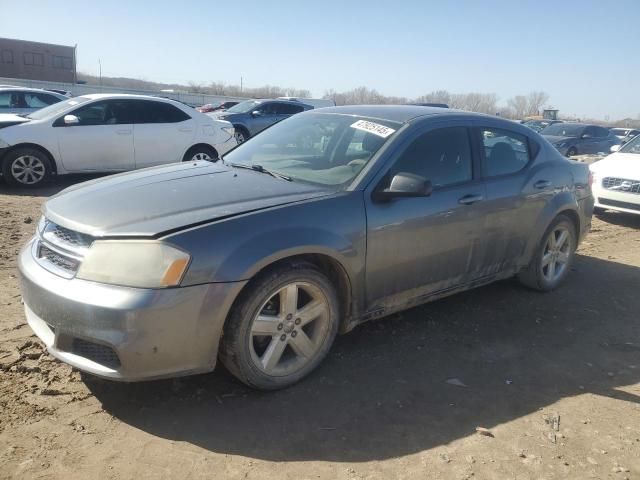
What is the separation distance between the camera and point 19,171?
836 centimetres

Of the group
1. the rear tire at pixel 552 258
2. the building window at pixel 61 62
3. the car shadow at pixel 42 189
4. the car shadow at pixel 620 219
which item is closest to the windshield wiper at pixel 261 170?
the rear tire at pixel 552 258

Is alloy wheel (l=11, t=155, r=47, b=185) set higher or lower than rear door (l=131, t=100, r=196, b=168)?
lower

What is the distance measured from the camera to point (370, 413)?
9.77 feet

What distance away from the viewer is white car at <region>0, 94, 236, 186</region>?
8320 mm

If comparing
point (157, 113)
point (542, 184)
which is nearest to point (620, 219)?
point (542, 184)

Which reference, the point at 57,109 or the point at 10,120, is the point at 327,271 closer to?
the point at 57,109

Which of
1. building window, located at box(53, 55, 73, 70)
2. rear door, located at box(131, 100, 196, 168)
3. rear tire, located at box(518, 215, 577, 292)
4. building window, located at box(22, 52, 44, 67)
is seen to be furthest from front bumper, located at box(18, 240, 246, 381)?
building window, located at box(53, 55, 73, 70)

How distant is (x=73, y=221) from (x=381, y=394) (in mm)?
2020

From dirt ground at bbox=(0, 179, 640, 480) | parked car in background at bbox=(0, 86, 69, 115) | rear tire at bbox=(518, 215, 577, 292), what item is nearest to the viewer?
dirt ground at bbox=(0, 179, 640, 480)

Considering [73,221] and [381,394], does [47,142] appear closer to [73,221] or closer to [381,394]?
[73,221]

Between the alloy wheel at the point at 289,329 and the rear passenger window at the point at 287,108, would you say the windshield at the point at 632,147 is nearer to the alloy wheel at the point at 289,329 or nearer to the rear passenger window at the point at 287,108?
the alloy wheel at the point at 289,329

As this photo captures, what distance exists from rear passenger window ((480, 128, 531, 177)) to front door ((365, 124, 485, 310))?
21 centimetres

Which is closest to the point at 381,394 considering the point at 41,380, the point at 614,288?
the point at 41,380

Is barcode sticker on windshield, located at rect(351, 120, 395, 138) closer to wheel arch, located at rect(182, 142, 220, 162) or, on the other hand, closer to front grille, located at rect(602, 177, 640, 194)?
front grille, located at rect(602, 177, 640, 194)
